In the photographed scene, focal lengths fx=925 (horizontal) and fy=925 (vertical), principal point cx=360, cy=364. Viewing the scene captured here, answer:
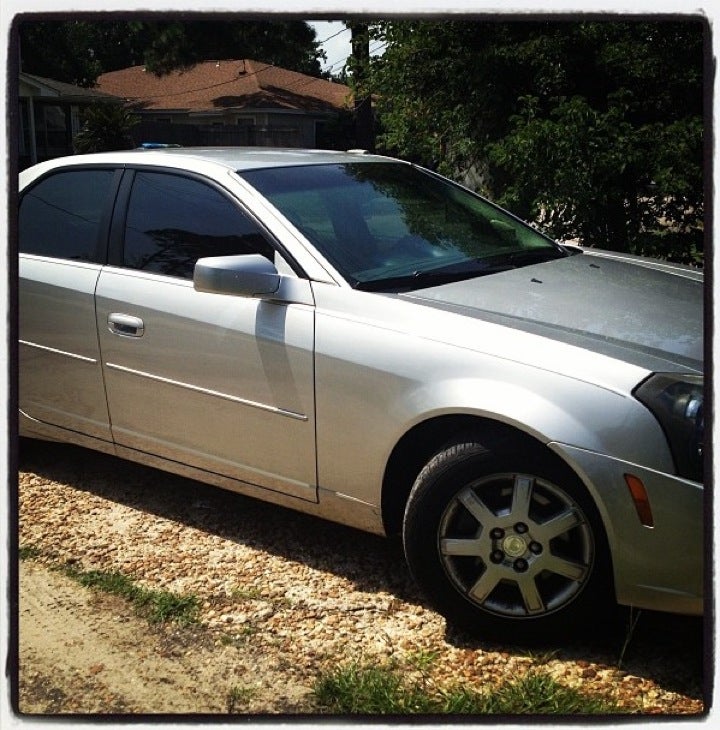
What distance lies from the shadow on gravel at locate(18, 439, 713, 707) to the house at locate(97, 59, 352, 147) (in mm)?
1993

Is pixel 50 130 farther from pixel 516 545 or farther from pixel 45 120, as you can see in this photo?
pixel 516 545

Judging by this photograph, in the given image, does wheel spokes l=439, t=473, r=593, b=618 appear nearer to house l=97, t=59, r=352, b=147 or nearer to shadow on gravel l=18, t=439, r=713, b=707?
shadow on gravel l=18, t=439, r=713, b=707

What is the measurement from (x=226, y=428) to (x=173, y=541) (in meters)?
0.66

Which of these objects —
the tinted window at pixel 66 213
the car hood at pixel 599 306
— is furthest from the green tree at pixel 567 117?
the tinted window at pixel 66 213

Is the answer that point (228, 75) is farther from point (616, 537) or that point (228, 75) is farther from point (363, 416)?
point (616, 537)

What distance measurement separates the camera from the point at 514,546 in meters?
2.93

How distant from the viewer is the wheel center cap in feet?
9.57

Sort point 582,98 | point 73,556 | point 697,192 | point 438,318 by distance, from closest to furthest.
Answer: point 438,318 → point 73,556 → point 697,192 → point 582,98

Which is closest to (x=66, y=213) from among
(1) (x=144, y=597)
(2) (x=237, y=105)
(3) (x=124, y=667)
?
(1) (x=144, y=597)

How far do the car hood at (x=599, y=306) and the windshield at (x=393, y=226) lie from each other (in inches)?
6.4

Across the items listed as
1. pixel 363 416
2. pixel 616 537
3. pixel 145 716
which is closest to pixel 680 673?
pixel 616 537

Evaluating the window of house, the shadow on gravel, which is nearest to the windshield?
the shadow on gravel

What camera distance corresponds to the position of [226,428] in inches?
142

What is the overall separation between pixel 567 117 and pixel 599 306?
2859 millimetres
